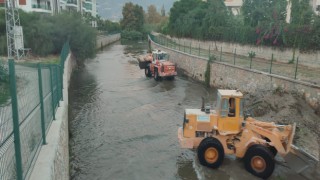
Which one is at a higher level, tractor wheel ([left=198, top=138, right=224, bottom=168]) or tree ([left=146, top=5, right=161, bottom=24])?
tree ([left=146, top=5, right=161, bottom=24])

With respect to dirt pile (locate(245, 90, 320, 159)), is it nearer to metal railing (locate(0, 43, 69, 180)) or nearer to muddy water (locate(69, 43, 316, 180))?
muddy water (locate(69, 43, 316, 180))

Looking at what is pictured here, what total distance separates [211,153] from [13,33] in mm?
20699

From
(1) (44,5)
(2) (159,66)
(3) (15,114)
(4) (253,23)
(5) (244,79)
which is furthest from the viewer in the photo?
(1) (44,5)

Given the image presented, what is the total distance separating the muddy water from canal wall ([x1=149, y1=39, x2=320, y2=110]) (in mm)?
1284

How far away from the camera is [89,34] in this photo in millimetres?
29703

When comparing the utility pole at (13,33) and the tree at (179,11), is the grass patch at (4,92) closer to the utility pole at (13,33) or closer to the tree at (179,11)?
the utility pole at (13,33)

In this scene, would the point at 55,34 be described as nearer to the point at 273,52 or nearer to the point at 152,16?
the point at 273,52

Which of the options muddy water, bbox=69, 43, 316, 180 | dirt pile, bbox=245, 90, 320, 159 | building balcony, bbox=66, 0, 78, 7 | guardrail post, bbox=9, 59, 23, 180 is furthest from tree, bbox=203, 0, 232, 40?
building balcony, bbox=66, 0, 78, 7

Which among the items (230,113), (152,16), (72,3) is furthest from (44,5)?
(152,16)

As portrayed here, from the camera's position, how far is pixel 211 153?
9.76 m

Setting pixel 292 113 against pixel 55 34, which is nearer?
pixel 292 113

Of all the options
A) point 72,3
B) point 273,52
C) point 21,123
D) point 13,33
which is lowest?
point 273,52

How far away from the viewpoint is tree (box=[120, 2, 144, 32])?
86562 millimetres

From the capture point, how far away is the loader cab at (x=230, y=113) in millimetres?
9688
